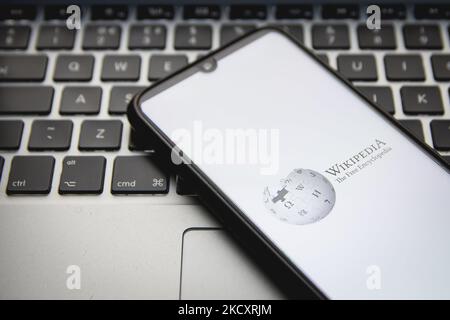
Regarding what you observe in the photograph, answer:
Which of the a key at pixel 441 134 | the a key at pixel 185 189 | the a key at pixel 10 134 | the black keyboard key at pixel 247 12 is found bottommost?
the a key at pixel 185 189

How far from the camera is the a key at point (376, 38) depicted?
1.69ft

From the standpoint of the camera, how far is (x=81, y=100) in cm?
48

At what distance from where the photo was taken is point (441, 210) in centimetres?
41

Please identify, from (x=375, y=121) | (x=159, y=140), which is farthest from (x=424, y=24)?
(x=159, y=140)

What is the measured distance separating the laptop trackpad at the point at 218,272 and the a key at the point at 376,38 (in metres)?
0.28

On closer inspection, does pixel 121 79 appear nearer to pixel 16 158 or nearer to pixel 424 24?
pixel 16 158

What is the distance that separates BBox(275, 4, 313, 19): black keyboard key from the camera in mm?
536

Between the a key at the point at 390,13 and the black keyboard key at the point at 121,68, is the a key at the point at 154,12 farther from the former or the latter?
the a key at the point at 390,13

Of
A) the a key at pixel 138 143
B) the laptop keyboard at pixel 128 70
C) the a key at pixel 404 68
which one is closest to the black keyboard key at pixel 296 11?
the laptop keyboard at pixel 128 70

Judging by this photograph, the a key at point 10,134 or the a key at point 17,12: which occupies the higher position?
the a key at point 17,12

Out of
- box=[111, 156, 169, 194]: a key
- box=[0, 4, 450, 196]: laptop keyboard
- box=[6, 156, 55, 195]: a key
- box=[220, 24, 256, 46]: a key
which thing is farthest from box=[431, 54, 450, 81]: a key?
box=[6, 156, 55, 195]: a key

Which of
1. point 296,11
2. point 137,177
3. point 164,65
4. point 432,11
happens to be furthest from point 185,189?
point 432,11

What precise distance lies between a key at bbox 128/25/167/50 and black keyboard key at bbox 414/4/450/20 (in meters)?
0.30

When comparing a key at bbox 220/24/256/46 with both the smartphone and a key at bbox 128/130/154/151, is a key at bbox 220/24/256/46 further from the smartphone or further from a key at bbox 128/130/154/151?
a key at bbox 128/130/154/151
